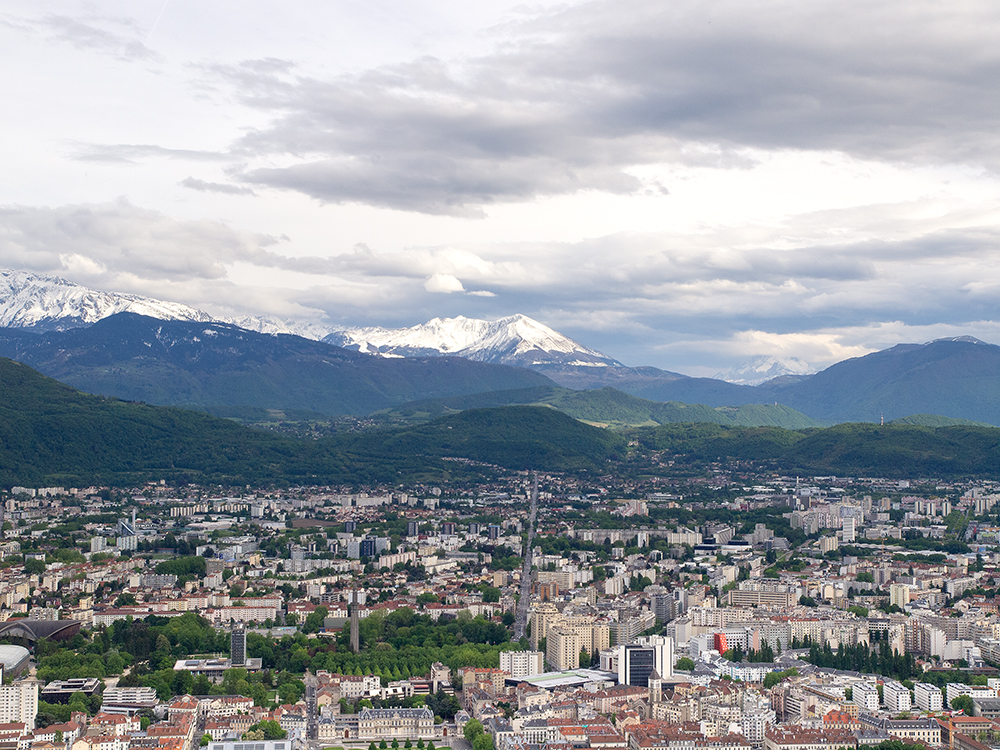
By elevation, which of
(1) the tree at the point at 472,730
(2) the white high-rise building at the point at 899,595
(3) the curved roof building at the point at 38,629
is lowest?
(1) the tree at the point at 472,730

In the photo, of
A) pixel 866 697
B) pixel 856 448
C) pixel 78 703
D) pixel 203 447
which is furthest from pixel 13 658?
pixel 856 448

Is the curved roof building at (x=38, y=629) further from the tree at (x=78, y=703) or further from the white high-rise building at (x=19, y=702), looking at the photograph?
the white high-rise building at (x=19, y=702)

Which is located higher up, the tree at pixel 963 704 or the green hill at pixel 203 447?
the green hill at pixel 203 447

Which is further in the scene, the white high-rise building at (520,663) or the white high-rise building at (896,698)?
the white high-rise building at (520,663)

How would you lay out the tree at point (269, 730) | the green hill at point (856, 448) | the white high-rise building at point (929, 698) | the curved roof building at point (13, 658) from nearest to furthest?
the tree at point (269, 730), the white high-rise building at point (929, 698), the curved roof building at point (13, 658), the green hill at point (856, 448)

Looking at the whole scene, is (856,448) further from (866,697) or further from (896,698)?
(866,697)

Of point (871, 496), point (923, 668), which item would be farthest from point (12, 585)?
point (871, 496)

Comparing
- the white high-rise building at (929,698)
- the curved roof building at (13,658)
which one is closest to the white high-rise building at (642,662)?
the white high-rise building at (929,698)

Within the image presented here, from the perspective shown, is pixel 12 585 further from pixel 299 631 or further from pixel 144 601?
pixel 299 631
